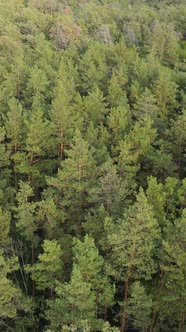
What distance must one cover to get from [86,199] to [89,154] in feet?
11.4

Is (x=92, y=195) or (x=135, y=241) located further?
(x=92, y=195)

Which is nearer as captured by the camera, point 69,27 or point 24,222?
point 24,222

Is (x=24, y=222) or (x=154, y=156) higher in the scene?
(x=154, y=156)

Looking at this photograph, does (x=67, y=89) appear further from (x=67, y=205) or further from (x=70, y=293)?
(x=70, y=293)

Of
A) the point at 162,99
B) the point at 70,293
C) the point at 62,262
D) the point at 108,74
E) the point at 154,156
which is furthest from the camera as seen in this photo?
the point at 108,74

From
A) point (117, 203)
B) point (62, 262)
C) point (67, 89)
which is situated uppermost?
point (67, 89)

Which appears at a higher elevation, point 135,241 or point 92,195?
point 135,241

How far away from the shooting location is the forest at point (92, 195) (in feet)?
81.1

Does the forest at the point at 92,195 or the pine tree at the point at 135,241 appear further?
the forest at the point at 92,195

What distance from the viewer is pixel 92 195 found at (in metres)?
30.8

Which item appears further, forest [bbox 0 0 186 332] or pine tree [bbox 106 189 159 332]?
forest [bbox 0 0 186 332]

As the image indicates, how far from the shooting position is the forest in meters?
24.7

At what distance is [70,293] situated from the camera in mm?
22812

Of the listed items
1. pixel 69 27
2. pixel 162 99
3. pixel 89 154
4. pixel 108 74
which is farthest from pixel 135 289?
pixel 69 27
